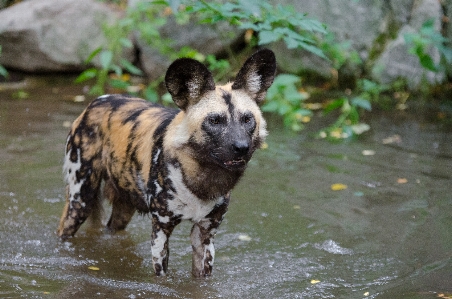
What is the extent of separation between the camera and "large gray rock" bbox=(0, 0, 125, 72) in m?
8.60

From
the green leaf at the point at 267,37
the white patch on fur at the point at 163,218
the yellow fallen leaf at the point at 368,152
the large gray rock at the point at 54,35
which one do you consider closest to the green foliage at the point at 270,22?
the green leaf at the point at 267,37

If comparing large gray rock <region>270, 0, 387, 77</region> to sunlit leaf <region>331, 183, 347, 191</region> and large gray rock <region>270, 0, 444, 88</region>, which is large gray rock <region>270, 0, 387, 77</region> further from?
sunlit leaf <region>331, 183, 347, 191</region>

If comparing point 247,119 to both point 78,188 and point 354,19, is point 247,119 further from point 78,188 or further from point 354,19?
point 354,19

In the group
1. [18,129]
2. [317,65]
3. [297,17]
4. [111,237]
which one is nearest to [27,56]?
[18,129]

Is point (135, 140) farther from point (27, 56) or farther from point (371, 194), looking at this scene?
point (27, 56)

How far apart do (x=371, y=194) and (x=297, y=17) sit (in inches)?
74.3

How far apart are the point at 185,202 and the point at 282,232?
1315 millimetres

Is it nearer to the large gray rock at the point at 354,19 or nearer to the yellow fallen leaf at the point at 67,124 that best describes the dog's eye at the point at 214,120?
the yellow fallen leaf at the point at 67,124

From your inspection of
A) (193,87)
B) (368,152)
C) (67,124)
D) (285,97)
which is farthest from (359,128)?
(193,87)

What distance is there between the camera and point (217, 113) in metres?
3.05

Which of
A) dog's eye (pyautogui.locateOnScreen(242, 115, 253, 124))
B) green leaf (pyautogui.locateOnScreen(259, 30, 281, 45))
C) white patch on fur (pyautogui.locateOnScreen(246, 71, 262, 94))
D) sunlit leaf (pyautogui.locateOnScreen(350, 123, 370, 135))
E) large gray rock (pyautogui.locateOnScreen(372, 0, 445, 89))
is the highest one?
green leaf (pyautogui.locateOnScreen(259, 30, 281, 45))

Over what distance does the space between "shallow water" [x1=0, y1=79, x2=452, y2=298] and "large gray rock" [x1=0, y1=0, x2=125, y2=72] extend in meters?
2.19

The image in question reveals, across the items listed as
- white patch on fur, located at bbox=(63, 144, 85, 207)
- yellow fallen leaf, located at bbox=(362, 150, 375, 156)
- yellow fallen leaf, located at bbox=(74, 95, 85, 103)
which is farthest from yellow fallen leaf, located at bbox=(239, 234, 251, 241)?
yellow fallen leaf, located at bbox=(74, 95, 85, 103)

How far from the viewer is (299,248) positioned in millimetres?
4125
